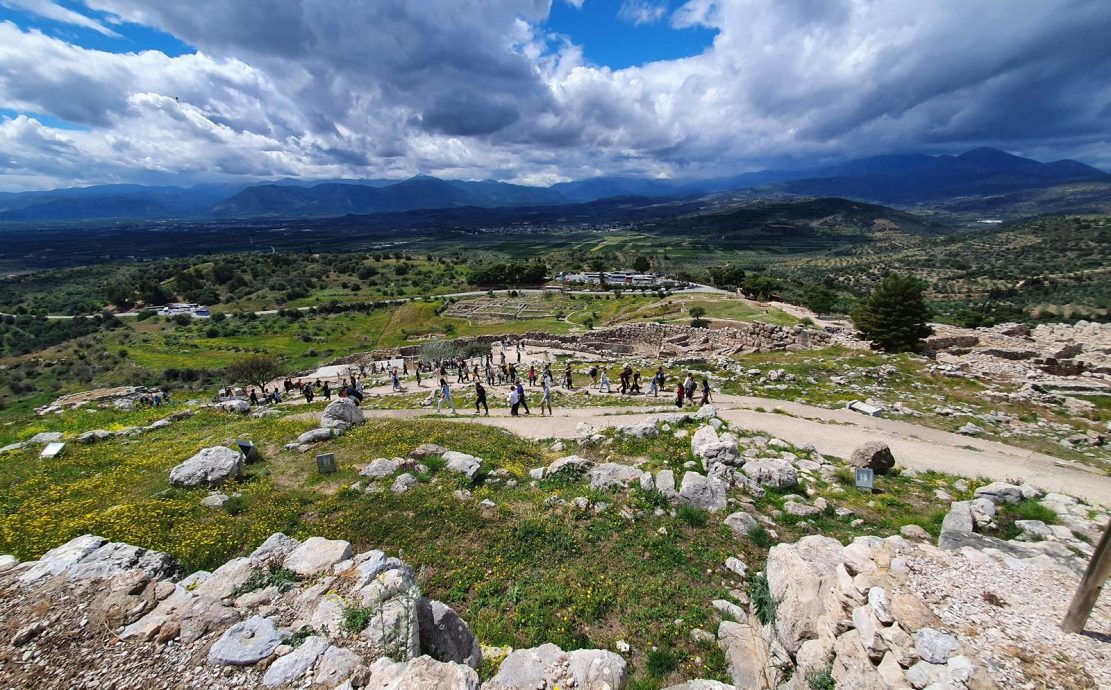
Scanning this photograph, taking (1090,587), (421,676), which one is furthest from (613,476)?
(1090,587)

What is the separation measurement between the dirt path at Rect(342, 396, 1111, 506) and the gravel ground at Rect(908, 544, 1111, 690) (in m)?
7.59

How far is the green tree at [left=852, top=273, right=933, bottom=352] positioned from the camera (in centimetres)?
3177

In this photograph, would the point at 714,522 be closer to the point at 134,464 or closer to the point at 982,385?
the point at 134,464

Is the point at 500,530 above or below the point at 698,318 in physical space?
above

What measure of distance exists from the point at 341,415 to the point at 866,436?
728 inches

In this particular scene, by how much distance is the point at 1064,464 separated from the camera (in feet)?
46.0

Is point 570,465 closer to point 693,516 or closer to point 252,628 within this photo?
point 693,516

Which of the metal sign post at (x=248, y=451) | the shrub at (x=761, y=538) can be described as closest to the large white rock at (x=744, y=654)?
the shrub at (x=761, y=538)

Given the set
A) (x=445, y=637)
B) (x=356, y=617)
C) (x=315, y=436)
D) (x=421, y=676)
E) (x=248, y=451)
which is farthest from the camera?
(x=315, y=436)

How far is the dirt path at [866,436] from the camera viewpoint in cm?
1285

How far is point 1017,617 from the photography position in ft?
19.0

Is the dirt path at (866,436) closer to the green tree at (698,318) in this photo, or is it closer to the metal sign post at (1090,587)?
the metal sign post at (1090,587)

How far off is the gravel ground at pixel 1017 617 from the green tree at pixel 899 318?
95.8ft

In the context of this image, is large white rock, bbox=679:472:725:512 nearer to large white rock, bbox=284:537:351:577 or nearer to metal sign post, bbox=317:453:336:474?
large white rock, bbox=284:537:351:577
